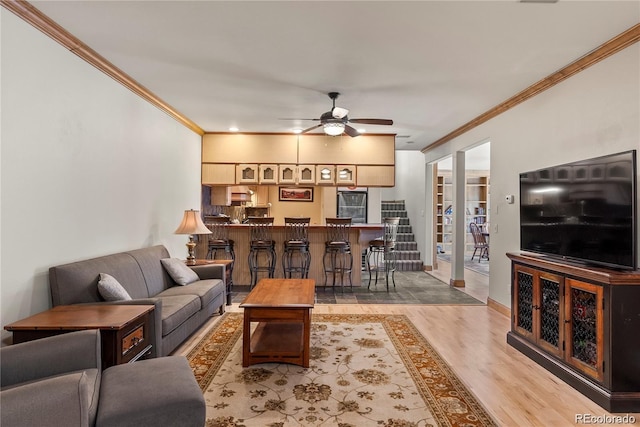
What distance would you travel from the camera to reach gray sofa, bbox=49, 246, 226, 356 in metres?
2.84

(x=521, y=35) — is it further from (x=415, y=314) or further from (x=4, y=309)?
(x=4, y=309)

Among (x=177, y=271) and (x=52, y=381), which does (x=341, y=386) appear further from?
(x=177, y=271)

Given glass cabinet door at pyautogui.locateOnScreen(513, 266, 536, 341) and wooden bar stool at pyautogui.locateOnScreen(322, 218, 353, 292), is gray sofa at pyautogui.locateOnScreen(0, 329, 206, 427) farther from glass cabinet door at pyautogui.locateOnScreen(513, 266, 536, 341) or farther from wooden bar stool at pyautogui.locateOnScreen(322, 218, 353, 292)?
wooden bar stool at pyautogui.locateOnScreen(322, 218, 353, 292)

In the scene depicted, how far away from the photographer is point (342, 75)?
12.6 ft

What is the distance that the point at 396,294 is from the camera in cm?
601

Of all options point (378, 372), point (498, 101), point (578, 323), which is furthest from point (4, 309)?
point (498, 101)

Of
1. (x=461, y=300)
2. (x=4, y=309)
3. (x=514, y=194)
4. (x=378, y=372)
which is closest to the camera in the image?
(x=4, y=309)

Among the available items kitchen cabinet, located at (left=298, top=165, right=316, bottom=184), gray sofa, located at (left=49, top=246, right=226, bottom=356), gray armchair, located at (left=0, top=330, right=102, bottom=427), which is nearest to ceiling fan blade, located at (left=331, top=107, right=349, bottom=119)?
kitchen cabinet, located at (left=298, top=165, right=316, bottom=184)

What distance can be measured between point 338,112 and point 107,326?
3.30m

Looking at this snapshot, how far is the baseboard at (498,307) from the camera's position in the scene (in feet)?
15.4

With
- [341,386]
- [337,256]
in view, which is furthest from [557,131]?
[337,256]

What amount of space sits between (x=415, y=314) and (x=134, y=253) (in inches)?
138

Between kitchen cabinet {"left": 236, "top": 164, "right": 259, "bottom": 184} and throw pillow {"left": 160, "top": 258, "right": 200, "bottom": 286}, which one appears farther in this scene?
kitchen cabinet {"left": 236, "top": 164, "right": 259, "bottom": 184}

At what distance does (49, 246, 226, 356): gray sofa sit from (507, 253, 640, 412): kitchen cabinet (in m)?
3.24
